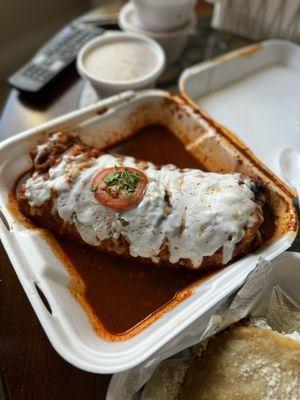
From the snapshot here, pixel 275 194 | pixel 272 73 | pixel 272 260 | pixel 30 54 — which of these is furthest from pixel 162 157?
pixel 30 54

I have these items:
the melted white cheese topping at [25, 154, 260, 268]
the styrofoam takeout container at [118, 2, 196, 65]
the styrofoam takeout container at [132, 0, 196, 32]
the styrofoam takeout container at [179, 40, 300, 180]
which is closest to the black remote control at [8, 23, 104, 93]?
the styrofoam takeout container at [118, 2, 196, 65]

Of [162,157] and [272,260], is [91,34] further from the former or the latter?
[272,260]

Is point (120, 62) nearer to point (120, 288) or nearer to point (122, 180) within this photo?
point (122, 180)

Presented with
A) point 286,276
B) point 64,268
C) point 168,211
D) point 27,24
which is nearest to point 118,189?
point 168,211

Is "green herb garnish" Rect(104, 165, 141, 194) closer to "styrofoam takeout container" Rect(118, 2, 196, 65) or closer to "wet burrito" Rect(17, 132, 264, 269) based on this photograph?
"wet burrito" Rect(17, 132, 264, 269)

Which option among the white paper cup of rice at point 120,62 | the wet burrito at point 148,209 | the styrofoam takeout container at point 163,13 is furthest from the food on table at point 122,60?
the wet burrito at point 148,209

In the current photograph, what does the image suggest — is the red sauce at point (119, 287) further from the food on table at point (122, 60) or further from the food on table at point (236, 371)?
the food on table at point (122, 60)
